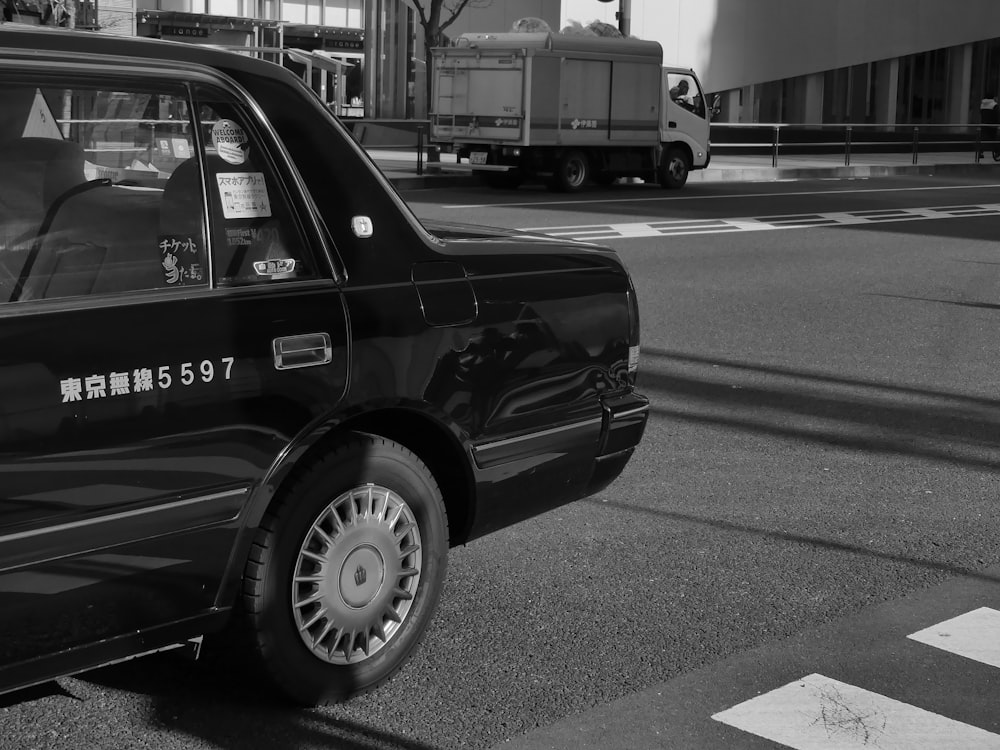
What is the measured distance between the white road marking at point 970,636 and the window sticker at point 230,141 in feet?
8.74

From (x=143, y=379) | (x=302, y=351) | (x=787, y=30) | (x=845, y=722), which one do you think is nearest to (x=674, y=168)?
(x=787, y=30)

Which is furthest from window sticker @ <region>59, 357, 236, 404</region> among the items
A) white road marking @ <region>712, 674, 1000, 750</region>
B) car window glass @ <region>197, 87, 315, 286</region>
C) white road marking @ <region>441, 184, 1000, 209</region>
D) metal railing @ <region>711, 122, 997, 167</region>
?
metal railing @ <region>711, 122, 997, 167</region>

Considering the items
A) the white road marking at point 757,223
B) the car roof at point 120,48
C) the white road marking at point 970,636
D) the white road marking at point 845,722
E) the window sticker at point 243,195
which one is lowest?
the white road marking at point 845,722

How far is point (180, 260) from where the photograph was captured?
3408mm

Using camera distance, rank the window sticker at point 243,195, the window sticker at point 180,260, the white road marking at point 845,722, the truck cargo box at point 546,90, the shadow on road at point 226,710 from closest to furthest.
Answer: the window sticker at point 180,260 → the window sticker at point 243,195 → the shadow on road at point 226,710 → the white road marking at point 845,722 → the truck cargo box at point 546,90

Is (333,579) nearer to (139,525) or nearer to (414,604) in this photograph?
(414,604)

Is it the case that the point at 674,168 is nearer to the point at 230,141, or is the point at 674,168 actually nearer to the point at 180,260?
the point at 230,141

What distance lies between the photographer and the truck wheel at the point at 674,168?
2638 cm

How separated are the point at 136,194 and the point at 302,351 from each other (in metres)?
0.58

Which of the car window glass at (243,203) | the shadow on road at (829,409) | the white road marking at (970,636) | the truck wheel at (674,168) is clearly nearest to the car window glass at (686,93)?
the truck wheel at (674,168)

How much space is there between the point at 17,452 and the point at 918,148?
34.7 meters

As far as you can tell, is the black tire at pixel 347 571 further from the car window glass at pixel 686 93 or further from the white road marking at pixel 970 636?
the car window glass at pixel 686 93

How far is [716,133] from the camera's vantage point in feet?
113

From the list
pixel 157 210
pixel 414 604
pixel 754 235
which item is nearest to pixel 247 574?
pixel 414 604
